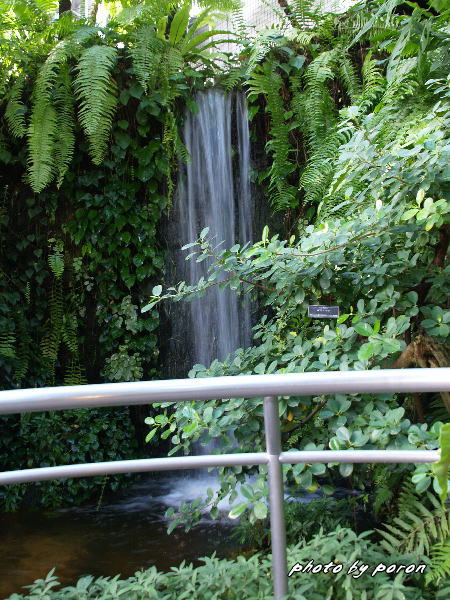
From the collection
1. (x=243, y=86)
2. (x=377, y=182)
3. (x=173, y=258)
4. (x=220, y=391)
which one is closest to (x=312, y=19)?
(x=243, y=86)

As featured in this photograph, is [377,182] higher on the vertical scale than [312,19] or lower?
lower

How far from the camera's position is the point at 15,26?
5.02 metres

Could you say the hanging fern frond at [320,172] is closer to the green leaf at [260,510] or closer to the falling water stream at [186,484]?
the falling water stream at [186,484]

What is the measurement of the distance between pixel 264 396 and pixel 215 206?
183 inches

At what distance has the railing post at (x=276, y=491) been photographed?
4.06 ft

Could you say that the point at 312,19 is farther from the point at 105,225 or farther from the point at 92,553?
the point at 92,553

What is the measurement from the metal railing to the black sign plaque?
1.60 metres

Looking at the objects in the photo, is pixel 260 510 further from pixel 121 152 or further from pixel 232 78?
pixel 232 78

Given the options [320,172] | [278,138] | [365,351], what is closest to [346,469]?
[365,351]

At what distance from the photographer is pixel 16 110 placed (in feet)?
16.1

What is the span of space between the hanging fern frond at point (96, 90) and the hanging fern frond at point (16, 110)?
1.52ft

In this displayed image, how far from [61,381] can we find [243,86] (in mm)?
3304

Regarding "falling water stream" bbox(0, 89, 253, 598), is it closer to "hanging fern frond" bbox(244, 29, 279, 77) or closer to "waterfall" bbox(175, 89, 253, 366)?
"waterfall" bbox(175, 89, 253, 366)

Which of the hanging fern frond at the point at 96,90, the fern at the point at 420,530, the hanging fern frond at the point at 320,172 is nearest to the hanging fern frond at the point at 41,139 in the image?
the hanging fern frond at the point at 96,90
